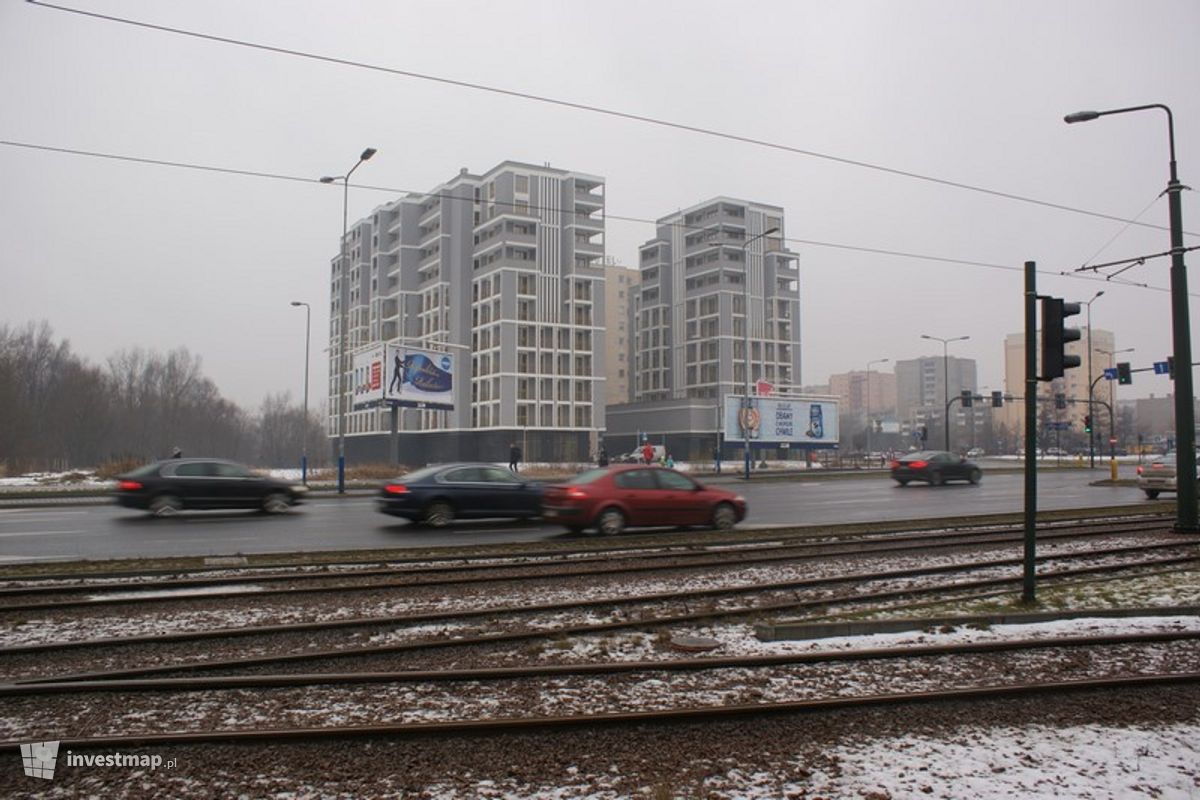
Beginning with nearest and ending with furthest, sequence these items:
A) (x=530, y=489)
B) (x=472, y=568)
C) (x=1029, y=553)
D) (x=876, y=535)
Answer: (x=1029, y=553), (x=472, y=568), (x=876, y=535), (x=530, y=489)

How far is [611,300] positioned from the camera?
123 m

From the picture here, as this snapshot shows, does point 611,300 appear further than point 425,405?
Yes

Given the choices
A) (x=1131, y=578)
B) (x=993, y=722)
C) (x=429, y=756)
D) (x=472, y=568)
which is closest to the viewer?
(x=429, y=756)

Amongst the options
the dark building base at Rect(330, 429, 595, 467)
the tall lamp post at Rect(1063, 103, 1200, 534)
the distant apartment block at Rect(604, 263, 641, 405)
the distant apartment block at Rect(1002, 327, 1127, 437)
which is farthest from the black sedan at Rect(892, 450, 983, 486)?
the distant apartment block at Rect(1002, 327, 1127, 437)

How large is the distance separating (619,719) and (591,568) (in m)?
6.53

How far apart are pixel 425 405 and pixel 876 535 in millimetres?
30957

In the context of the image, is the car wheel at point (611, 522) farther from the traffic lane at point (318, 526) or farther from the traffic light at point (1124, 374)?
the traffic light at point (1124, 374)

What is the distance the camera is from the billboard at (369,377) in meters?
41.7

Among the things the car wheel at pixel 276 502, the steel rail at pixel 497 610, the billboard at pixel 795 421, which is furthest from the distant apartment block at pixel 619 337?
the steel rail at pixel 497 610

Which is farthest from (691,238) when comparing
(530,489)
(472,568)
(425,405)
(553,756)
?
(553,756)

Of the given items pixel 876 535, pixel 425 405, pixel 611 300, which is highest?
pixel 611 300

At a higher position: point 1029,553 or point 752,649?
point 1029,553

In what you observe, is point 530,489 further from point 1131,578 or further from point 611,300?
point 611,300

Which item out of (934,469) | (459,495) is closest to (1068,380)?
(934,469)
